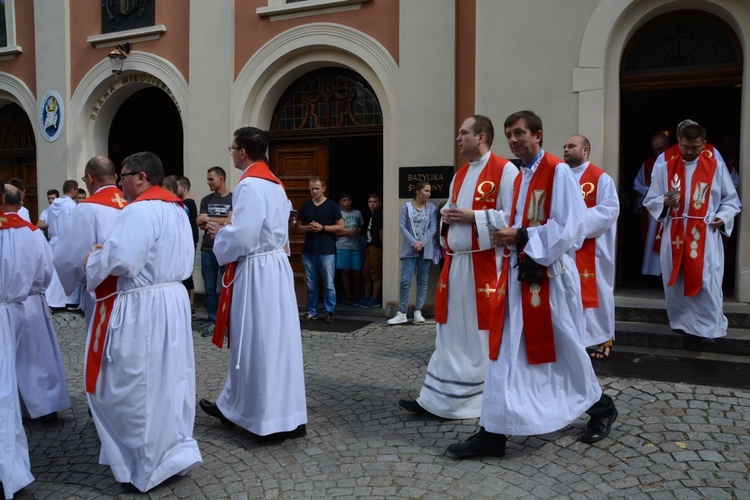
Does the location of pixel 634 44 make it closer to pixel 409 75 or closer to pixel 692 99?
pixel 409 75

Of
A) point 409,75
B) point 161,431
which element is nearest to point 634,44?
point 409,75

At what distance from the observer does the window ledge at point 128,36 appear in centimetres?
1115

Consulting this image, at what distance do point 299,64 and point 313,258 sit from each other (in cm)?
303

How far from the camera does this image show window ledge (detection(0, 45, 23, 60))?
12618 millimetres

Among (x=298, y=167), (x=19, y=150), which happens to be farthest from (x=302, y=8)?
(x=19, y=150)

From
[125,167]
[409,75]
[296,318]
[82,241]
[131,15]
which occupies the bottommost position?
[296,318]

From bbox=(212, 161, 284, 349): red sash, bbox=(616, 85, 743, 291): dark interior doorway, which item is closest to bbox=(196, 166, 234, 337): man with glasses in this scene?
bbox=(212, 161, 284, 349): red sash

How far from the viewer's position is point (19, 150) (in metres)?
13.4

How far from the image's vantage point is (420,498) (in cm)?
368

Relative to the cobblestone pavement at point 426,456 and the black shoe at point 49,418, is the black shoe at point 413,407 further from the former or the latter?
the black shoe at point 49,418

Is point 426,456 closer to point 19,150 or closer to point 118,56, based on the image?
point 118,56

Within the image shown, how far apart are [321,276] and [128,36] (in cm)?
559

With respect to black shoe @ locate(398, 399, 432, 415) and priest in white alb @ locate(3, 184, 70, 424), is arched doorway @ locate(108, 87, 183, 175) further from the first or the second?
black shoe @ locate(398, 399, 432, 415)

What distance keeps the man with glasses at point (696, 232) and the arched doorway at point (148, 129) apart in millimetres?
9938
